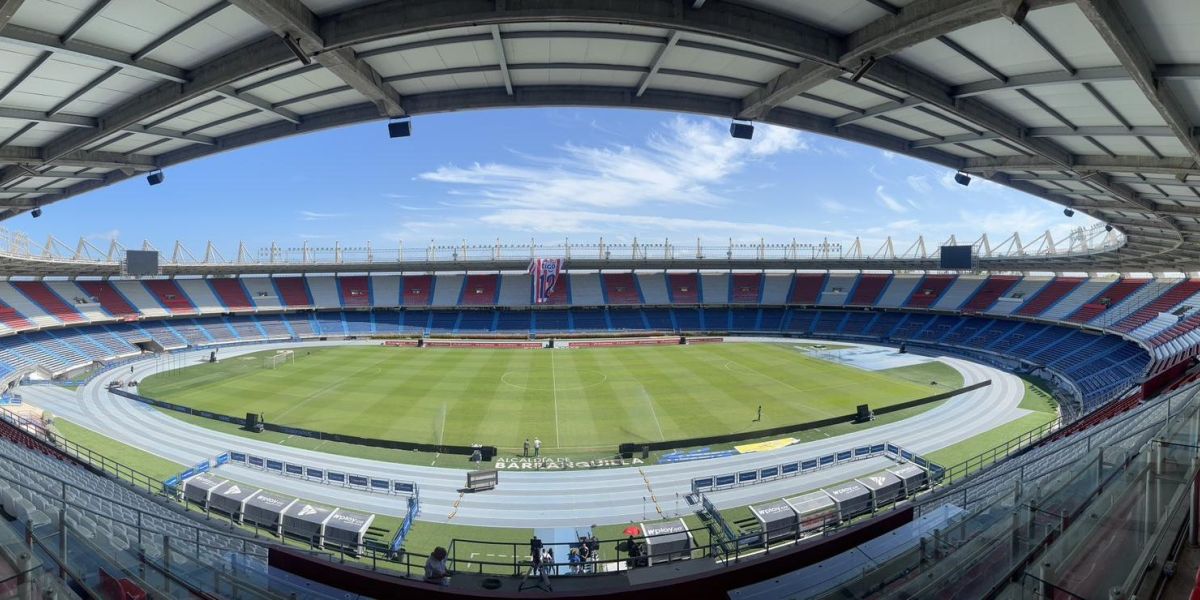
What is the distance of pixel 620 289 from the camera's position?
62594mm

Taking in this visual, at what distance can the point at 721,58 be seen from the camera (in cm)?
750

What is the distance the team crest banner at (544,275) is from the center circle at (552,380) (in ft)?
74.7

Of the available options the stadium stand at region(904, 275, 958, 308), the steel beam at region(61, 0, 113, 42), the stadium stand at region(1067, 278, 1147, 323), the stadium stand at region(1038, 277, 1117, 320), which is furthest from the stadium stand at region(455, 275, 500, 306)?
the stadium stand at region(1067, 278, 1147, 323)

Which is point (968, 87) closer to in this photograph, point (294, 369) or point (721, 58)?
point (721, 58)

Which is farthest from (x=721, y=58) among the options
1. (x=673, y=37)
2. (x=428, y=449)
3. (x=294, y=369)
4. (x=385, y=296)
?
(x=385, y=296)

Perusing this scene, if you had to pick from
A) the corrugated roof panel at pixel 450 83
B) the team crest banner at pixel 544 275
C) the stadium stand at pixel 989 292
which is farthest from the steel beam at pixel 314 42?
the stadium stand at pixel 989 292

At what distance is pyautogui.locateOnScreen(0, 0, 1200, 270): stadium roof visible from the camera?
589 cm

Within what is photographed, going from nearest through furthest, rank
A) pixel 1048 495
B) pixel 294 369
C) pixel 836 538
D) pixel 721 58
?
pixel 1048 495, pixel 721 58, pixel 836 538, pixel 294 369

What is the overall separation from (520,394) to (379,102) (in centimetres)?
2293

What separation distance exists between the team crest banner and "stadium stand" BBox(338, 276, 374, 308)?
66.4ft

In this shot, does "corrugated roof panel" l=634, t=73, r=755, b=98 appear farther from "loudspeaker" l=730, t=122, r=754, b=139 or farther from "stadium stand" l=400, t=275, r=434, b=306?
"stadium stand" l=400, t=275, r=434, b=306

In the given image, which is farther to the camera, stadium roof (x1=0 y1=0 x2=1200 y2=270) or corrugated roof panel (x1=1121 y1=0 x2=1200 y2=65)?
stadium roof (x1=0 y1=0 x2=1200 y2=270)

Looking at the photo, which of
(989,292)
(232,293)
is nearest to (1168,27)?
(989,292)

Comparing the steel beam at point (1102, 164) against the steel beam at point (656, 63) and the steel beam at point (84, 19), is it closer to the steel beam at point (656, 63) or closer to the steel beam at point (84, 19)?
the steel beam at point (656, 63)
